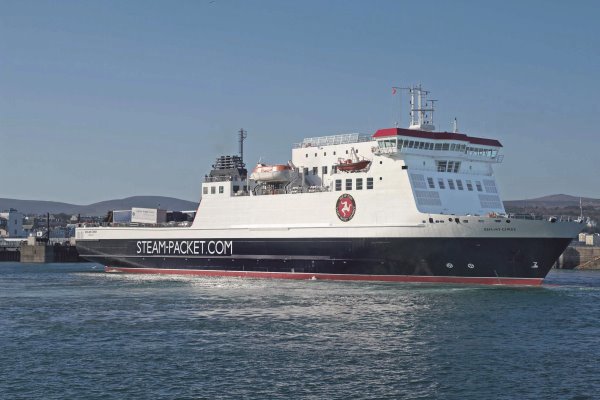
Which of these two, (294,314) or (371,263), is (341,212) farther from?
(294,314)

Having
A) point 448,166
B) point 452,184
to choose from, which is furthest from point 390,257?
point 448,166

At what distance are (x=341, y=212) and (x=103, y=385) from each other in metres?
27.1

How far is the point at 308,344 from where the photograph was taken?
1001 inches

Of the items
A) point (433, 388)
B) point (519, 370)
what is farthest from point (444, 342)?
point (433, 388)

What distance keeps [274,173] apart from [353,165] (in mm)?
6731

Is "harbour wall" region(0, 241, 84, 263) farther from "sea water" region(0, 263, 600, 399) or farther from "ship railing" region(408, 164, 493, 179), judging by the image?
"ship railing" region(408, 164, 493, 179)

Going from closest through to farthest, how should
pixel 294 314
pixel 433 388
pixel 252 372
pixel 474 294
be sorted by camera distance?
1. pixel 433 388
2. pixel 252 372
3. pixel 294 314
4. pixel 474 294

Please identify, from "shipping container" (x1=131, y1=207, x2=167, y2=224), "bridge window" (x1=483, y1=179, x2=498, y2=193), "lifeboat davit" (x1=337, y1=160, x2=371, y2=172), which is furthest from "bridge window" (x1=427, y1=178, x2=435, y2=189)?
"shipping container" (x1=131, y1=207, x2=167, y2=224)

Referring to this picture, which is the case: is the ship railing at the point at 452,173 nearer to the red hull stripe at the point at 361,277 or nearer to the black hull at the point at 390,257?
the black hull at the point at 390,257

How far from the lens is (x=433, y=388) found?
64.7 ft

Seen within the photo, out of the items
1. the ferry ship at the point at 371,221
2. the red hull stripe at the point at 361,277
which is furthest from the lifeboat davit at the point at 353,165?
the red hull stripe at the point at 361,277

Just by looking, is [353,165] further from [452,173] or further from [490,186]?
[490,186]

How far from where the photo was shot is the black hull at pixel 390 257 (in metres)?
40.2

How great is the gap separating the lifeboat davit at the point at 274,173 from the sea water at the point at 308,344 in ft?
38.6
